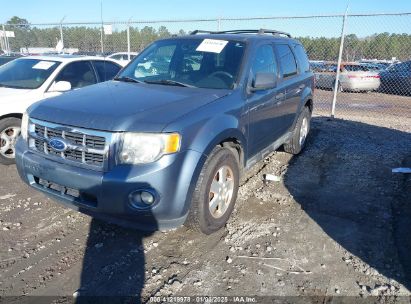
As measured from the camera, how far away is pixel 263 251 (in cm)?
343

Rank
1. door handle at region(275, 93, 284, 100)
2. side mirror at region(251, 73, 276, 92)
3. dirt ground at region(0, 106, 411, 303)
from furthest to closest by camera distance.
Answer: door handle at region(275, 93, 284, 100)
side mirror at region(251, 73, 276, 92)
dirt ground at region(0, 106, 411, 303)

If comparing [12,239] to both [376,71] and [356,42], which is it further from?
[376,71]

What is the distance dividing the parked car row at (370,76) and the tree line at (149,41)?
779 mm

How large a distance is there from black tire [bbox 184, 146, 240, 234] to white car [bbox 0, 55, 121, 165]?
3470mm

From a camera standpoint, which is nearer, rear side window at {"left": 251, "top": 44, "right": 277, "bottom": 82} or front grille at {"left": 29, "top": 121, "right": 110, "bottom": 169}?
front grille at {"left": 29, "top": 121, "right": 110, "bottom": 169}

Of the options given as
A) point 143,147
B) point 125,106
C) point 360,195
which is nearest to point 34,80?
point 125,106

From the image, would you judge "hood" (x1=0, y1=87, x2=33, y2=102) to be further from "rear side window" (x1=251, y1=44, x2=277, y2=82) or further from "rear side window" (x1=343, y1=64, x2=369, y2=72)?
"rear side window" (x1=343, y1=64, x2=369, y2=72)

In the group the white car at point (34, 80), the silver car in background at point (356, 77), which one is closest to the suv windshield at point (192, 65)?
the white car at point (34, 80)

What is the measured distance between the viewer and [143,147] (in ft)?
9.74

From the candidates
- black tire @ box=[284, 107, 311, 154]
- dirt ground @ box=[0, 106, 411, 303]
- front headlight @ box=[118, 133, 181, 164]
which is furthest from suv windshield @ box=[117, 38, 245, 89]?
black tire @ box=[284, 107, 311, 154]

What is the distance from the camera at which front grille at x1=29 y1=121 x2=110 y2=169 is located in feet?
9.82

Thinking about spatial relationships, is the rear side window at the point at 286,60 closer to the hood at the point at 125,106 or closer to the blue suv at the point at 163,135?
the blue suv at the point at 163,135

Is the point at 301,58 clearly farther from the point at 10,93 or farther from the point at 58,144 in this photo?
the point at 10,93

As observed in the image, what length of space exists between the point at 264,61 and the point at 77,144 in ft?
8.34
